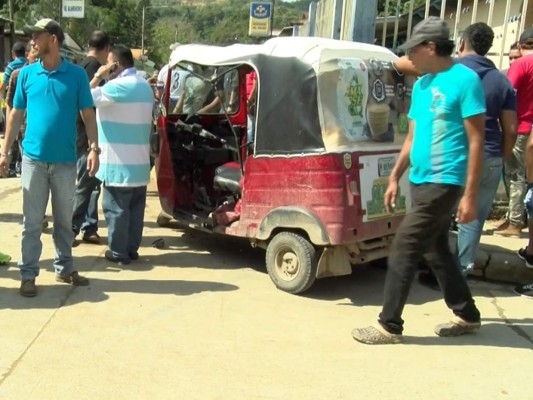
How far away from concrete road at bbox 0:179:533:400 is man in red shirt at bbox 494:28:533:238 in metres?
1.61

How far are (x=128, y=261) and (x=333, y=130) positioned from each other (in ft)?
7.15

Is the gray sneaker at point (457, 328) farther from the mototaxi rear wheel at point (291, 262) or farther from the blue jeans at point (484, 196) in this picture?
the mototaxi rear wheel at point (291, 262)

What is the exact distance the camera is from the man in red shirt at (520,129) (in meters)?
5.58

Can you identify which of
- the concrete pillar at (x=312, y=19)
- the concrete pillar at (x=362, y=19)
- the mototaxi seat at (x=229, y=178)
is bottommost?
the mototaxi seat at (x=229, y=178)

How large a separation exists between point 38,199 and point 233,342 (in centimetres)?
179

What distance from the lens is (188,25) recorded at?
13362cm

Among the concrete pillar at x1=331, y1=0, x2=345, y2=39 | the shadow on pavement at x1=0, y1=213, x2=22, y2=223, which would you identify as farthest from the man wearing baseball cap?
the shadow on pavement at x1=0, y1=213, x2=22, y2=223

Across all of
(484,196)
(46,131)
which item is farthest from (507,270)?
(46,131)

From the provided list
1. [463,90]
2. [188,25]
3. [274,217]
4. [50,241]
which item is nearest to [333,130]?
[274,217]

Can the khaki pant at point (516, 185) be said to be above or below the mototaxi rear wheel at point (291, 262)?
above

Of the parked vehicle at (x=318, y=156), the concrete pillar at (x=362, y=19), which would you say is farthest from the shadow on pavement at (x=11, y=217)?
the concrete pillar at (x=362, y=19)

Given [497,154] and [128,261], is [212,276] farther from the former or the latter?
[497,154]

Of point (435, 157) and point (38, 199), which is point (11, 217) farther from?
point (435, 157)

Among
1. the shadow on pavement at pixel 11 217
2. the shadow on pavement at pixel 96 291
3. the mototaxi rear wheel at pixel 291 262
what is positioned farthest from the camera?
the shadow on pavement at pixel 11 217
